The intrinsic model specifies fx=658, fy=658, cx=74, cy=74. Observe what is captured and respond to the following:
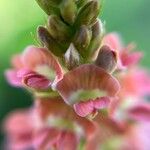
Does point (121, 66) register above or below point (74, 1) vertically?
below

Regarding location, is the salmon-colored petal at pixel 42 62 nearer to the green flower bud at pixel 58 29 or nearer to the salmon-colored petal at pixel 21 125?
the green flower bud at pixel 58 29

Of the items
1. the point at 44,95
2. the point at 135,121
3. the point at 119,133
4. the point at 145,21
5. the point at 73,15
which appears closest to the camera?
the point at 73,15

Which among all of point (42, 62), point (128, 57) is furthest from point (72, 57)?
point (128, 57)

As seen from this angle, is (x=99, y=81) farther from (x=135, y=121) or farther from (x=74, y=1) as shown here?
(x=135, y=121)

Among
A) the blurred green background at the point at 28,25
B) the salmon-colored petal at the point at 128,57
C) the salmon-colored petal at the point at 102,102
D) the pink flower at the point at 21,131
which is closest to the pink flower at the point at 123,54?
the salmon-colored petal at the point at 128,57

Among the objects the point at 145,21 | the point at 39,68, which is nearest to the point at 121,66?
the point at 39,68

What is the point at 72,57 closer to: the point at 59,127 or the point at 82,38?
the point at 82,38

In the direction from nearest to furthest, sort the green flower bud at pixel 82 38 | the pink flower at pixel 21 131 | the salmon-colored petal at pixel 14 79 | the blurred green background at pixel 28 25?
the green flower bud at pixel 82 38, the salmon-colored petal at pixel 14 79, the pink flower at pixel 21 131, the blurred green background at pixel 28 25
